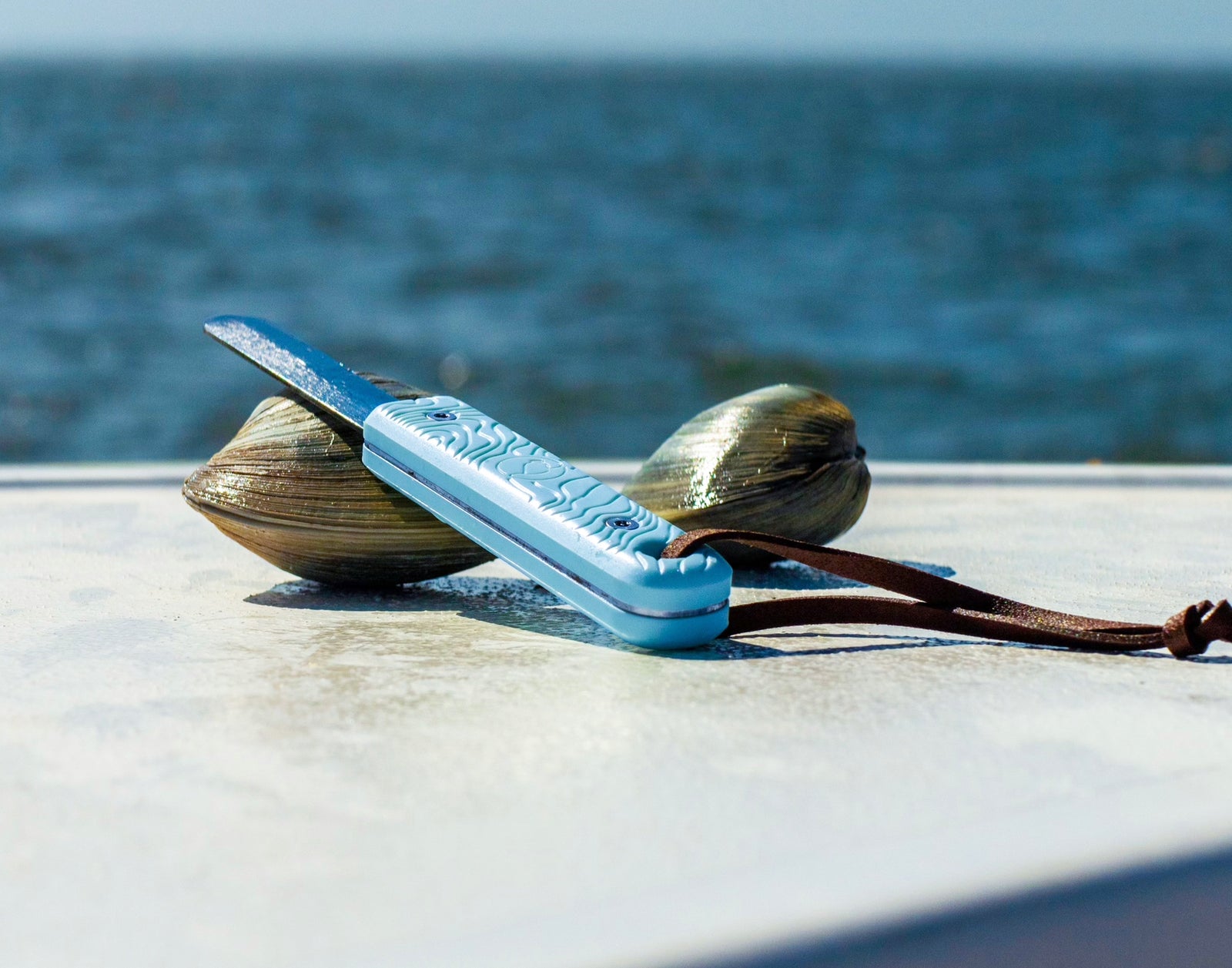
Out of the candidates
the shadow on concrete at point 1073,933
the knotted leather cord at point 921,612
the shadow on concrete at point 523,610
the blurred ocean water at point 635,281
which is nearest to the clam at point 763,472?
the shadow on concrete at point 523,610

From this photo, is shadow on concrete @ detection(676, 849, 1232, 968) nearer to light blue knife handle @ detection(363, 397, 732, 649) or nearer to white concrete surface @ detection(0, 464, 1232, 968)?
white concrete surface @ detection(0, 464, 1232, 968)

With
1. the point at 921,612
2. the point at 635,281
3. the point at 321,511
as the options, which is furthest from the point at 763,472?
the point at 635,281

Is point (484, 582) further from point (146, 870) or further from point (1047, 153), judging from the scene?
point (1047, 153)

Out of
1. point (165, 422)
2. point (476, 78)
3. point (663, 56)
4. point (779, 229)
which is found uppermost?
point (663, 56)

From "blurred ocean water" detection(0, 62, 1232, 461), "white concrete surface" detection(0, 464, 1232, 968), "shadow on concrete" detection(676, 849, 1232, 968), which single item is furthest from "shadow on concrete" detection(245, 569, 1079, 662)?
"blurred ocean water" detection(0, 62, 1232, 461)

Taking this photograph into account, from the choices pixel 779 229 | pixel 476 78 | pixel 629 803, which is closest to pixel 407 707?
pixel 629 803

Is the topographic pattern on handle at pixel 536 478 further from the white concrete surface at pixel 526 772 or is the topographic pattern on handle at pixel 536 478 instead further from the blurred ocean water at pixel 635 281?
the blurred ocean water at pixel 635 281
